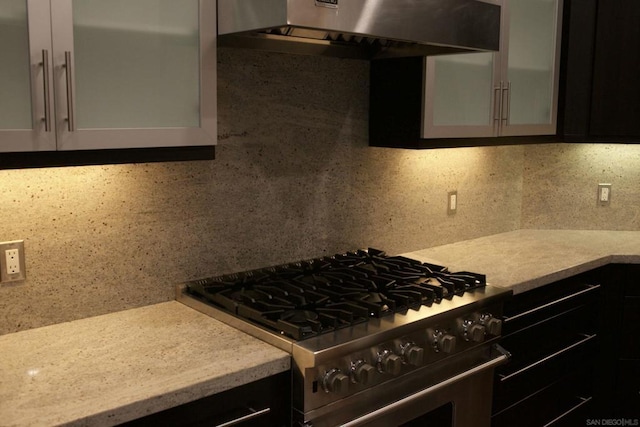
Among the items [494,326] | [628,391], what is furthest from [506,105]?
[628,391]

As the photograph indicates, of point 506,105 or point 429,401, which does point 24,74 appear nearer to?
point 429,401

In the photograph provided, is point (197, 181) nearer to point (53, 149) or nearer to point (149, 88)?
point (149, 88)

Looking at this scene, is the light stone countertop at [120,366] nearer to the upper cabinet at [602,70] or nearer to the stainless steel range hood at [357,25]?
the stainless steel range hood at [357,25]

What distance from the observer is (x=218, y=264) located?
2.37 m

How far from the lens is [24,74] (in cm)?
154

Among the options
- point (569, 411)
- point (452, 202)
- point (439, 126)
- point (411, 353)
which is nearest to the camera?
point (411, 353)

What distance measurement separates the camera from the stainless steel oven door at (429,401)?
73.3 inches

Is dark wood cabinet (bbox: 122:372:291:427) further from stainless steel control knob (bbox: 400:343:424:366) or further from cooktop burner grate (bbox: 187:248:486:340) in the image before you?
stainless steel control knob (bbox: 400:343:424:366)

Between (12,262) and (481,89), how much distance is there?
195 centimetres

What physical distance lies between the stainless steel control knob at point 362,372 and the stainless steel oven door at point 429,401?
66 millimetres

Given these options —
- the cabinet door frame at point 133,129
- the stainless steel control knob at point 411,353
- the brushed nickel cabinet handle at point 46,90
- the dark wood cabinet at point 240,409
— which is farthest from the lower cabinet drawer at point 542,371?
the brushed nickel cabinet handle at point 46,90

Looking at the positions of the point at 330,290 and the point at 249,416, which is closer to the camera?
the point at 249,416

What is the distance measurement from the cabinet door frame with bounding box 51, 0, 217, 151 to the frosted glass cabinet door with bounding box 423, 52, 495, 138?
98 cm

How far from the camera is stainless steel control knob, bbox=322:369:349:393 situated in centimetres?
176
